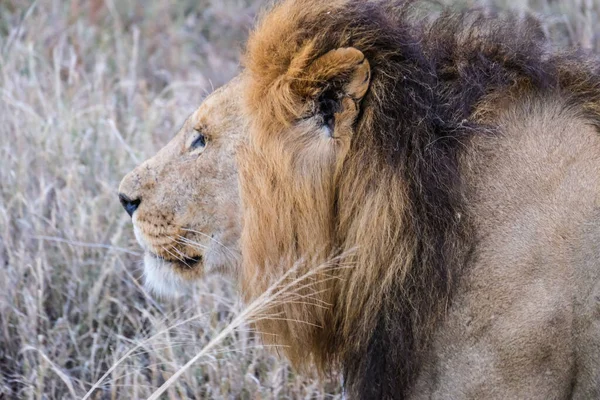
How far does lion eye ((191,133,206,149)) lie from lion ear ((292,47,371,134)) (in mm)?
415

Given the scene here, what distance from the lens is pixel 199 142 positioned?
274 centimetres

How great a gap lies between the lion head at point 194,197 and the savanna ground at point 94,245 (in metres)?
0.25

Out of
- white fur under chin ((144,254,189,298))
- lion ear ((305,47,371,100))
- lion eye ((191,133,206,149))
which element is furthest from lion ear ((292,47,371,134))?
white fur under chin ((144,254,189,298))

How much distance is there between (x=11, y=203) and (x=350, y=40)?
2148mm

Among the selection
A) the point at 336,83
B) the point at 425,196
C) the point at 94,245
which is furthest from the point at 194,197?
the point at 94,245

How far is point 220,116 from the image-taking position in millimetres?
2682

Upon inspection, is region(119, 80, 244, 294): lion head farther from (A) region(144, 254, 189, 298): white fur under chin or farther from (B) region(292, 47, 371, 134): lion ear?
(B) region(292, 47, 371, 134): lion ear

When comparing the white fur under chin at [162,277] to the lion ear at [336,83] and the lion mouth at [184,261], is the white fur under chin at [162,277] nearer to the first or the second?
the lion mouth at [184,261]

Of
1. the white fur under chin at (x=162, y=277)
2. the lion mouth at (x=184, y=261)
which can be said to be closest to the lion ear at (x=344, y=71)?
the lion mouth at (x=184, y=261)

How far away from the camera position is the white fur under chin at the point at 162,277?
2818mm

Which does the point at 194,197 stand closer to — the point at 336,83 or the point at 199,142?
the point at 199,142

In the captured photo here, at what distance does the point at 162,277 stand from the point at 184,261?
125 mm

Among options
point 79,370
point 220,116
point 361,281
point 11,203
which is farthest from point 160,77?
point 361,281

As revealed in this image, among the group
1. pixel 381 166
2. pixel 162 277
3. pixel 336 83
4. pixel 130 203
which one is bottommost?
pixel 162 277
